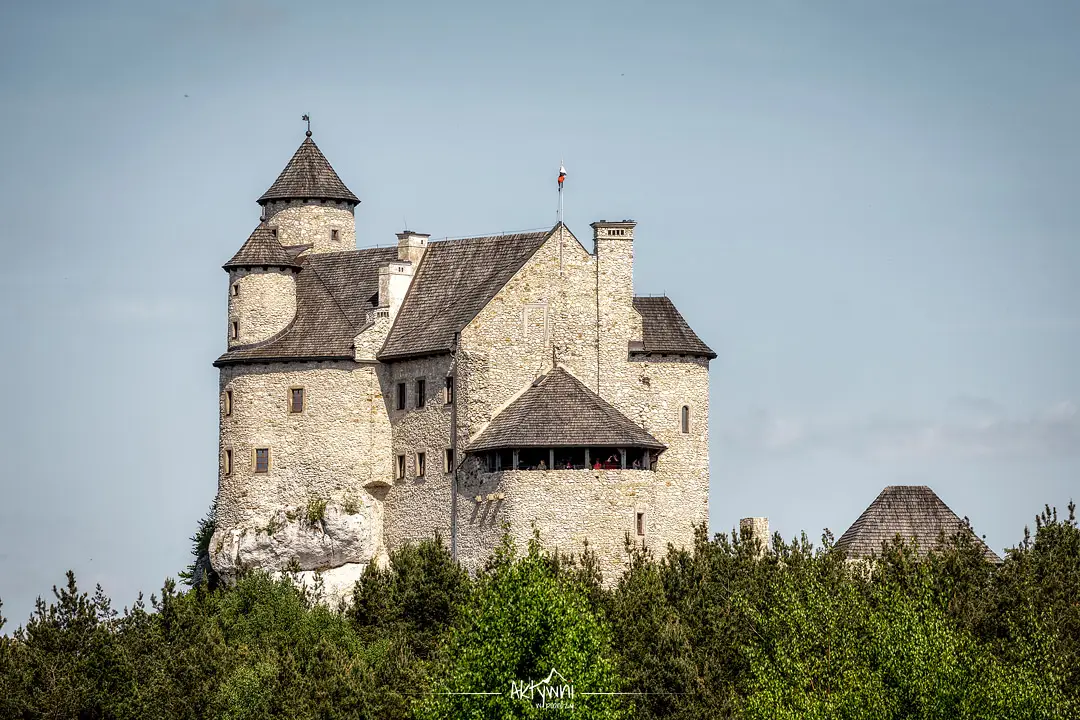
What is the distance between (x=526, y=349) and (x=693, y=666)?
21358 millimetres

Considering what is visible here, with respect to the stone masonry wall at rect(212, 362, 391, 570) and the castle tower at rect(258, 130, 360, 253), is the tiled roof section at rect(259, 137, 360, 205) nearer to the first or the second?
the castle tower at rect(258, 130, 360, 253)

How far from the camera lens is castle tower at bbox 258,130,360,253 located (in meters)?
125

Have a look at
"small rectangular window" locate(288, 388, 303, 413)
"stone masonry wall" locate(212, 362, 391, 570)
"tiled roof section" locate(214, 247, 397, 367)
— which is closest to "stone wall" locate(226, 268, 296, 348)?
"tiled roof section" locate(214, 247, 397, 367)

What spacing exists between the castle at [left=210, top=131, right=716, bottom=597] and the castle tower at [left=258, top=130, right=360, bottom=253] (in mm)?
3167

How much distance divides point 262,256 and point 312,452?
363 inches

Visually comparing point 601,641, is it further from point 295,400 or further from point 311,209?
point 311,209

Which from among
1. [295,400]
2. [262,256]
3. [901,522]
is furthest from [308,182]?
[901,522]

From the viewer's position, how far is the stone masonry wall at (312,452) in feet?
384

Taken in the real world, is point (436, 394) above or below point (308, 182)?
below

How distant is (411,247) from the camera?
121250 mm

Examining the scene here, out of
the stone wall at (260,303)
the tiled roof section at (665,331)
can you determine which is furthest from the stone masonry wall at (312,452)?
the tiled roof section at (665,331)

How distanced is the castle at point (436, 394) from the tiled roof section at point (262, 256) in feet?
0.28

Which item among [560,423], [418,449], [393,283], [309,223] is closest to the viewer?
[560,423]

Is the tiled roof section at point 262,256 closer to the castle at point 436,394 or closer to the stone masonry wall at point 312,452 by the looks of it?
the castle at point 436,394
